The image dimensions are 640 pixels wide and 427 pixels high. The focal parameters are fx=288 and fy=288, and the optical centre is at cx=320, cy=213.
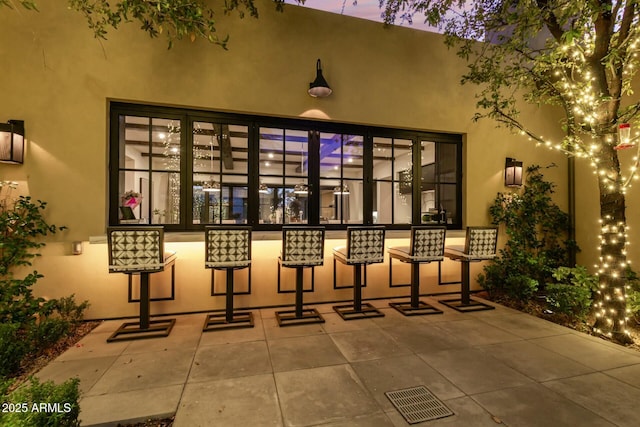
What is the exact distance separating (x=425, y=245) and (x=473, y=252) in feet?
2.31

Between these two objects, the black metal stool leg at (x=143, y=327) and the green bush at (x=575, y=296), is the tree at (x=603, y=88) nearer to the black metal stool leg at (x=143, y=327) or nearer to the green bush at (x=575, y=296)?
the green bush at (x=575, y=296)

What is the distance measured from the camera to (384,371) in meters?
2.31

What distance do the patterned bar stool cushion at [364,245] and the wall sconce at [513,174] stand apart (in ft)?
8.84

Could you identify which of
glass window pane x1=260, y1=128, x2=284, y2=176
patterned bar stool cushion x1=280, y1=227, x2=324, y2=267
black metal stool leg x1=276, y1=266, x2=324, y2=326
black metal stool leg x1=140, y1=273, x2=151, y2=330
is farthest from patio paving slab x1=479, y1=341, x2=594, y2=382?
A: black metal stool leg x1=140, y1=273, x2=151, y2=330

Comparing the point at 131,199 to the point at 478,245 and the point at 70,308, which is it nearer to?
the point at 70,308

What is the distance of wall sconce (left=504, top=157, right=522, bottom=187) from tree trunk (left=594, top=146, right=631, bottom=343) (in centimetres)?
156

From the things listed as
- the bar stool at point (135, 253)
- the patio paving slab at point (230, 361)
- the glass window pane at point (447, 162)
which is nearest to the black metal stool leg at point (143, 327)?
the bar stool at point (135, 253)

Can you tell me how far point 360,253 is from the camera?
346 centimetres

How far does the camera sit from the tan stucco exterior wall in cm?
317

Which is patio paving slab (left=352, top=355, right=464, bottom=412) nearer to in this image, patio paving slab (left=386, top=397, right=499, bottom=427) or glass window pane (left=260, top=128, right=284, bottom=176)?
patio paving slab (left=386, top=397, right=499, bottom=427)

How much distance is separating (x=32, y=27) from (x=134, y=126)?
52.5 inches

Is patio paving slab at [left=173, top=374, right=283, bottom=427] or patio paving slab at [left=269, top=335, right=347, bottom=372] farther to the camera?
patio paving slab at [left=269, top=335, right=347, bottom=372]

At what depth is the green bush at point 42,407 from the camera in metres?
1.08

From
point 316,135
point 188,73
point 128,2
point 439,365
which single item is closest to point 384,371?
point 439,365
